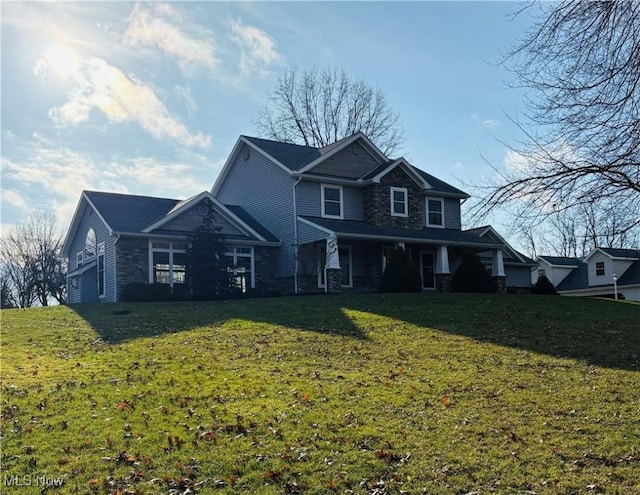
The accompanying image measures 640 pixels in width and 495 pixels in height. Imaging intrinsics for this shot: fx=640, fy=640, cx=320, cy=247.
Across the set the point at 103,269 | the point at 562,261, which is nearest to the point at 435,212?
the point at 103,269

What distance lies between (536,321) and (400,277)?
8185 millimetres

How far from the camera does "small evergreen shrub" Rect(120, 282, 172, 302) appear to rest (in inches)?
923

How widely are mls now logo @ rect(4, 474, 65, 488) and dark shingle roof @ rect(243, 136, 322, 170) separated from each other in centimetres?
2127

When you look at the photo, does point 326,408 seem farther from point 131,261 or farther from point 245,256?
point 245,256

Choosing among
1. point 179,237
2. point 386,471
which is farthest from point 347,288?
point 386,471

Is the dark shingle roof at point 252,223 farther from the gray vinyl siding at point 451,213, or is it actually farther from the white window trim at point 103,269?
the gray vinyl siding at point 451,213

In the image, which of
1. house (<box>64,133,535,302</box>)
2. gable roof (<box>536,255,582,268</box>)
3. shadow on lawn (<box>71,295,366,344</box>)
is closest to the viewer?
shadow on lawn (<box>71,295,366,344</box>)

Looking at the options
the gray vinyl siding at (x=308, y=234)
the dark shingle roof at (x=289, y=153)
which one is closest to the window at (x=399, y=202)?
the dark shingle roof at (x=289, y=153)

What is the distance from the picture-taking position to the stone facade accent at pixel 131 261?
2428 centimetres

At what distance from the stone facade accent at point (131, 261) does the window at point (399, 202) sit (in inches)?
419

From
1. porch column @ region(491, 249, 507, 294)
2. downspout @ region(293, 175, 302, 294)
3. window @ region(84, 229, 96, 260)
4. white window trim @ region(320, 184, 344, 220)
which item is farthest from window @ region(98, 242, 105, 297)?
porch column @ region(491, 249, 507, 294)

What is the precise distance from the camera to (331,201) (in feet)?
91.3

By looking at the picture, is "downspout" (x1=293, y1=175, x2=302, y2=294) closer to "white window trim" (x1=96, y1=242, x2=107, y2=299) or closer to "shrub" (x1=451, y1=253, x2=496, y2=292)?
"shrub" (x1=451, y1=253, x2=496, y2=292)

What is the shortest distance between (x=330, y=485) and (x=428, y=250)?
24.2 m
